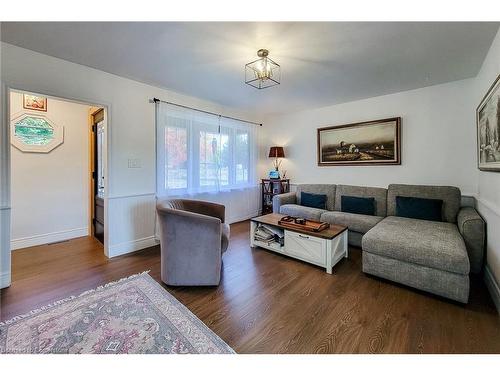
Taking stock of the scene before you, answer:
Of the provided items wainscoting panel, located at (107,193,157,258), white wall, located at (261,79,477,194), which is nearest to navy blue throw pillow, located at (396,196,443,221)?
white wall, located at (261,79,477,194)

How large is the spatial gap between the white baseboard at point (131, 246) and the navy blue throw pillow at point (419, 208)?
11.7 feet

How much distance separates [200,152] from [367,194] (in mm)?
2821

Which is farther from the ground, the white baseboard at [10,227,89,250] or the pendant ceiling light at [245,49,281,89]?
the pendant ceiling light at [245,49,281,89]

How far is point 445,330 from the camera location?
1.50 meters

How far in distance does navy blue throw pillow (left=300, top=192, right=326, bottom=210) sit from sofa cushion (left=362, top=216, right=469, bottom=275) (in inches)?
51.0

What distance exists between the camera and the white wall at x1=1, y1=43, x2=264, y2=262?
7.33 feet

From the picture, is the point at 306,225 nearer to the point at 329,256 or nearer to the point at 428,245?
the point at 329,256

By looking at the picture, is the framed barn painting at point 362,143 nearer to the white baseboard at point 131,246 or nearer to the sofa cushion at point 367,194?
the sofa cushion at point 367,194

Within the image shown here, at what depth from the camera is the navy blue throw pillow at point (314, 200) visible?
380 centimetres

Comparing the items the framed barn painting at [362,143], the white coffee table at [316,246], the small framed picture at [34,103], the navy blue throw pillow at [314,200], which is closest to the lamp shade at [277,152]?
the framed barn painting at [362,143]

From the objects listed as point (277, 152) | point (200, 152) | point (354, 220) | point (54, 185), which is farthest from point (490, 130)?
point (54, 185)

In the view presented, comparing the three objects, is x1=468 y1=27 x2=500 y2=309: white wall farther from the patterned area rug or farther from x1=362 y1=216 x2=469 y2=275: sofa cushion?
the patterned area rug

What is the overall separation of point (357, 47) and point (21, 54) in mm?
3270

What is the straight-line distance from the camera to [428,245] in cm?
194
